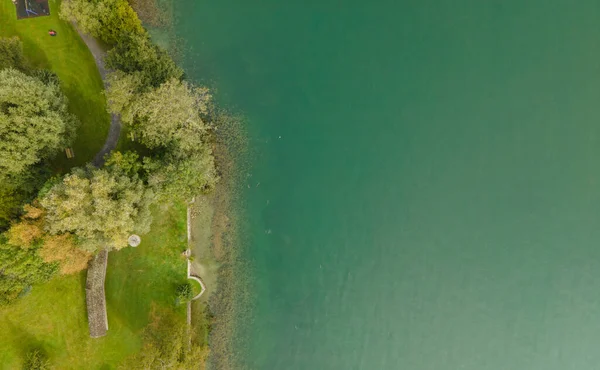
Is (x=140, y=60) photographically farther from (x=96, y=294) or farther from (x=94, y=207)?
(x=96, y=294)

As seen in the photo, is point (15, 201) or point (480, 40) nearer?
point (15, 201)

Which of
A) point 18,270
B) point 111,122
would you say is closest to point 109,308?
point 18,270

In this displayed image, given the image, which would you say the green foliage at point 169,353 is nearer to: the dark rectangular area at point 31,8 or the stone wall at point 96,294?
the stone wall at point 96,294

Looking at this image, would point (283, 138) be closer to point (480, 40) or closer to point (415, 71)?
point (415, 71)

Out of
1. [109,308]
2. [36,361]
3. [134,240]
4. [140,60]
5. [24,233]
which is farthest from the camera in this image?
[109,308]

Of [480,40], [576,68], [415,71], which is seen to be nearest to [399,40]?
[415,71]

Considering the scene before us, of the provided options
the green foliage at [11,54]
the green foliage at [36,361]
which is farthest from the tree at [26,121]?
the green foliage at [36,361]
